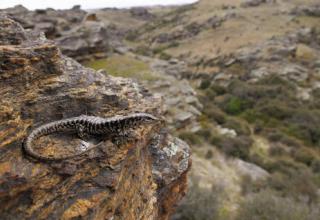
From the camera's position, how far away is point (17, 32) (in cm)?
562

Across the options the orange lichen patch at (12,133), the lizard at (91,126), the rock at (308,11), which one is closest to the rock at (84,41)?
the lizard at (91,126)

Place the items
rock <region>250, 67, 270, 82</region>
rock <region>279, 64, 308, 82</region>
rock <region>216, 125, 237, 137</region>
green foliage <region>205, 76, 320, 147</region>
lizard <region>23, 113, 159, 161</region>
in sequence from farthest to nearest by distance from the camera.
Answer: rock <region>250, 67, 270, 82</region> → rock <region>279, 64, 308, 82</region> → green foliage <region>205, 76, 320, 147</region> → rock <region>216, 125, 237, 137</region> → lizard <region>23, 113, 159, 161</region>

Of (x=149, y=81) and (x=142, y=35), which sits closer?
(x=149, y=81)

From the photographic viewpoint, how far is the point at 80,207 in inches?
162

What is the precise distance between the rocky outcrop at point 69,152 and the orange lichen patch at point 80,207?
0.01 meters

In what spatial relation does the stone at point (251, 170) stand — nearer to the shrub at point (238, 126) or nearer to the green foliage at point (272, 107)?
the shrub at point (238, 126)

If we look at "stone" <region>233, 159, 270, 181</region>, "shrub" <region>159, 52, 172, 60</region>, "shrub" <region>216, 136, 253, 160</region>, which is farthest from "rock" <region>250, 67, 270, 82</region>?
"stone" <region>233, 159, 270, 181</region>

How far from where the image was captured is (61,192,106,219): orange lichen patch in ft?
13.2

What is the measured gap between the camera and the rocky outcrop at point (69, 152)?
3.96 m

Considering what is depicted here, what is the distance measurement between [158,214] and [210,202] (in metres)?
6.04

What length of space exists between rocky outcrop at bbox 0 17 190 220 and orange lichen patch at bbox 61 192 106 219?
0.01 meters

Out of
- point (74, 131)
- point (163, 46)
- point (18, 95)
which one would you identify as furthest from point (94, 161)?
point (163, 46)

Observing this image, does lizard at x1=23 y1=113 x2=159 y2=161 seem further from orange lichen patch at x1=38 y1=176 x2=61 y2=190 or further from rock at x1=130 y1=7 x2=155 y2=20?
rock at x1=130 y1=7 x2=155 y2=20

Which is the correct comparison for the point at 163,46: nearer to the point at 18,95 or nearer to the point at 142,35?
the point at 142,35
